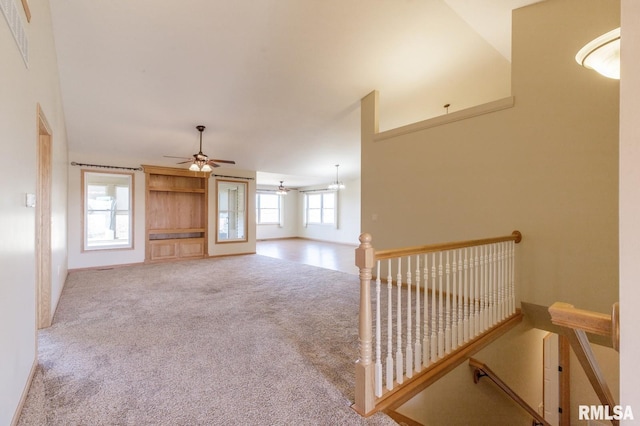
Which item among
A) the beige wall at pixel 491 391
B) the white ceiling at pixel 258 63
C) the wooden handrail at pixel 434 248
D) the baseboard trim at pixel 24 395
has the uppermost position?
the white ceiling at pixel 258 63

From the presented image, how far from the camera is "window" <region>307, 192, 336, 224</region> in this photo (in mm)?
11719

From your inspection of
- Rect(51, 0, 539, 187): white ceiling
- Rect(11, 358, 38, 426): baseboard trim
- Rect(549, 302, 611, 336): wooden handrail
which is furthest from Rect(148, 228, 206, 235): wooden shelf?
Rect(549, 302, 611, 336): wooden handrail

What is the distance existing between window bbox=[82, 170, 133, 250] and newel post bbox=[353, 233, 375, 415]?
21.4 ft

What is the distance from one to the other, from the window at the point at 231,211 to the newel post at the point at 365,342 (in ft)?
21.9

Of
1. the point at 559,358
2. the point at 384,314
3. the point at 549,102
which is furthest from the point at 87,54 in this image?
the point at 559,358

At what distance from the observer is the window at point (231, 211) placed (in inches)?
312

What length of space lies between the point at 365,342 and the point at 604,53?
188 cm

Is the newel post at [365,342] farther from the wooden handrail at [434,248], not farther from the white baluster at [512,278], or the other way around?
the white baluster at [512,278]

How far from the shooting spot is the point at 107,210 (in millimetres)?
6414

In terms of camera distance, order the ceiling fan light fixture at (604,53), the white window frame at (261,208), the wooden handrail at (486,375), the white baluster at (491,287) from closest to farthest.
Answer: the ceiling fan light fixture at (604,53)
the wooden handrail at (486,375)
the white baluster at (491,287)
the white window frame at (261,208)

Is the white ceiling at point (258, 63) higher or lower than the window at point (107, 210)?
higher

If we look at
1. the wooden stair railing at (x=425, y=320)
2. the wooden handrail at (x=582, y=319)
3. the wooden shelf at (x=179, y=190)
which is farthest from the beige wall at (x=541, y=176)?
the wooden shelf at (x=179, y=190)

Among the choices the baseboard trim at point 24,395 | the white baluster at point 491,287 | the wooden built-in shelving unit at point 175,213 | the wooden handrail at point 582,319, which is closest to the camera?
the wooden handrail at point 582,319
